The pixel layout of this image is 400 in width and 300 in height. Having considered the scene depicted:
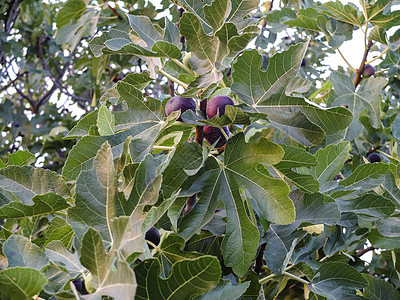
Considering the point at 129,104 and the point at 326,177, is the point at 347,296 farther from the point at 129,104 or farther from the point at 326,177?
the point at 129,104

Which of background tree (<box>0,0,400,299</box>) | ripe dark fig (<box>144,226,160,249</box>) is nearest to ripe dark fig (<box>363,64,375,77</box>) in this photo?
background tree (<box>0,0,400,299</box>)

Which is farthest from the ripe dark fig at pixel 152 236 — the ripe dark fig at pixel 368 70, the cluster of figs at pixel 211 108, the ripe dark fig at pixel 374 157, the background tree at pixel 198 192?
the ripe dark fig at pixel 368 70

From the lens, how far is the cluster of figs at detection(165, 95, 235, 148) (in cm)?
95

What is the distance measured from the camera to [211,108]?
955mm

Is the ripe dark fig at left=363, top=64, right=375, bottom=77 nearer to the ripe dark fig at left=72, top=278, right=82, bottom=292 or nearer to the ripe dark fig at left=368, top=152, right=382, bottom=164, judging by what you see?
the ripe dark fig at left=368, top=152, right=382, bottom=164

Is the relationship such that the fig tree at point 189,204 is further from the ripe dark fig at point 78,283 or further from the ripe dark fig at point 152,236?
the ripe dark fig at point 78,283

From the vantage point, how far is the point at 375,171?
3.90 ft

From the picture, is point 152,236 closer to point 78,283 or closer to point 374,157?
point 78,283

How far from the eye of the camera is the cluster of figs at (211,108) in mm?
945

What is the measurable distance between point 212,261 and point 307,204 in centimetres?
47

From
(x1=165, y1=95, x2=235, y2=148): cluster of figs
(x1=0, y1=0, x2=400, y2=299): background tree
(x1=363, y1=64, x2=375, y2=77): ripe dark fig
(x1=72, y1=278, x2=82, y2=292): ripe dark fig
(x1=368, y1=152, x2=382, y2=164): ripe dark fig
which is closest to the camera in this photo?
(x1=0, y1=0, x2=400, y2=299): background tree

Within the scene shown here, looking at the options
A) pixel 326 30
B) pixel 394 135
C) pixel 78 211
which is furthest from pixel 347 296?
pixel 326 30

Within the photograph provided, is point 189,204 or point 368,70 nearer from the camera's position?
point 189,204

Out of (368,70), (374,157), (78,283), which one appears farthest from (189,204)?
(368,70)
